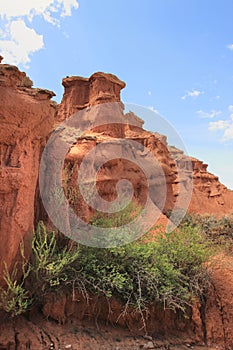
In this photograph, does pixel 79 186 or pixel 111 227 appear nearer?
pixel 111 227

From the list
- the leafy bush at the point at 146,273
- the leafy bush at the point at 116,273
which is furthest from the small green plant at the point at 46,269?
the leafy bush at the point at 146,273

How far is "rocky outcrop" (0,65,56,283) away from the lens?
5.23 metres

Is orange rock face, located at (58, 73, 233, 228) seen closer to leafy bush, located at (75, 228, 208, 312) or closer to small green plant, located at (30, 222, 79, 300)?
leafy bush, located at (75, 228, 208, 312)

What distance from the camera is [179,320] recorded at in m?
6.28

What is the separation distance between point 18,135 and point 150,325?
4554 millimetres

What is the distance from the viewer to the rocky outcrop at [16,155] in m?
5.23

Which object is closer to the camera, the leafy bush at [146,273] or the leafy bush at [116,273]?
the leafy bush at [116,273]

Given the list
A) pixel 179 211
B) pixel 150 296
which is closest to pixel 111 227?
pixel 150 296

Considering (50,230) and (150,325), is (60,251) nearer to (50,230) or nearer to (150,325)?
(50,230)

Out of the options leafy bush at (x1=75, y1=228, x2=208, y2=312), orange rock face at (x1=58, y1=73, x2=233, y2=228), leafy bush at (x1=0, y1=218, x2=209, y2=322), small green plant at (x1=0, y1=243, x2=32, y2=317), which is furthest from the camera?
orange rock face at (x1=58, y1=73, x2=233, y2=228)

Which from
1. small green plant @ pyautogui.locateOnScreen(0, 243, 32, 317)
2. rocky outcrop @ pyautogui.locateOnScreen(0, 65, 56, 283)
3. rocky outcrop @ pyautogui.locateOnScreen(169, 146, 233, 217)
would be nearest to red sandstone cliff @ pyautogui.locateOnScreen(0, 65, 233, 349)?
rocky outcrop @ pyautogui.locateOnScreen(0, 65, 56, 283)

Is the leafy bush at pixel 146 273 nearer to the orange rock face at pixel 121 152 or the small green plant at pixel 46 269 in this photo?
the small green plant at pixel 46 269

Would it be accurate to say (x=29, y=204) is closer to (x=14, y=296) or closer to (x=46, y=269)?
(x=46, y=269)

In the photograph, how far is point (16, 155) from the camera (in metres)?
5.51
